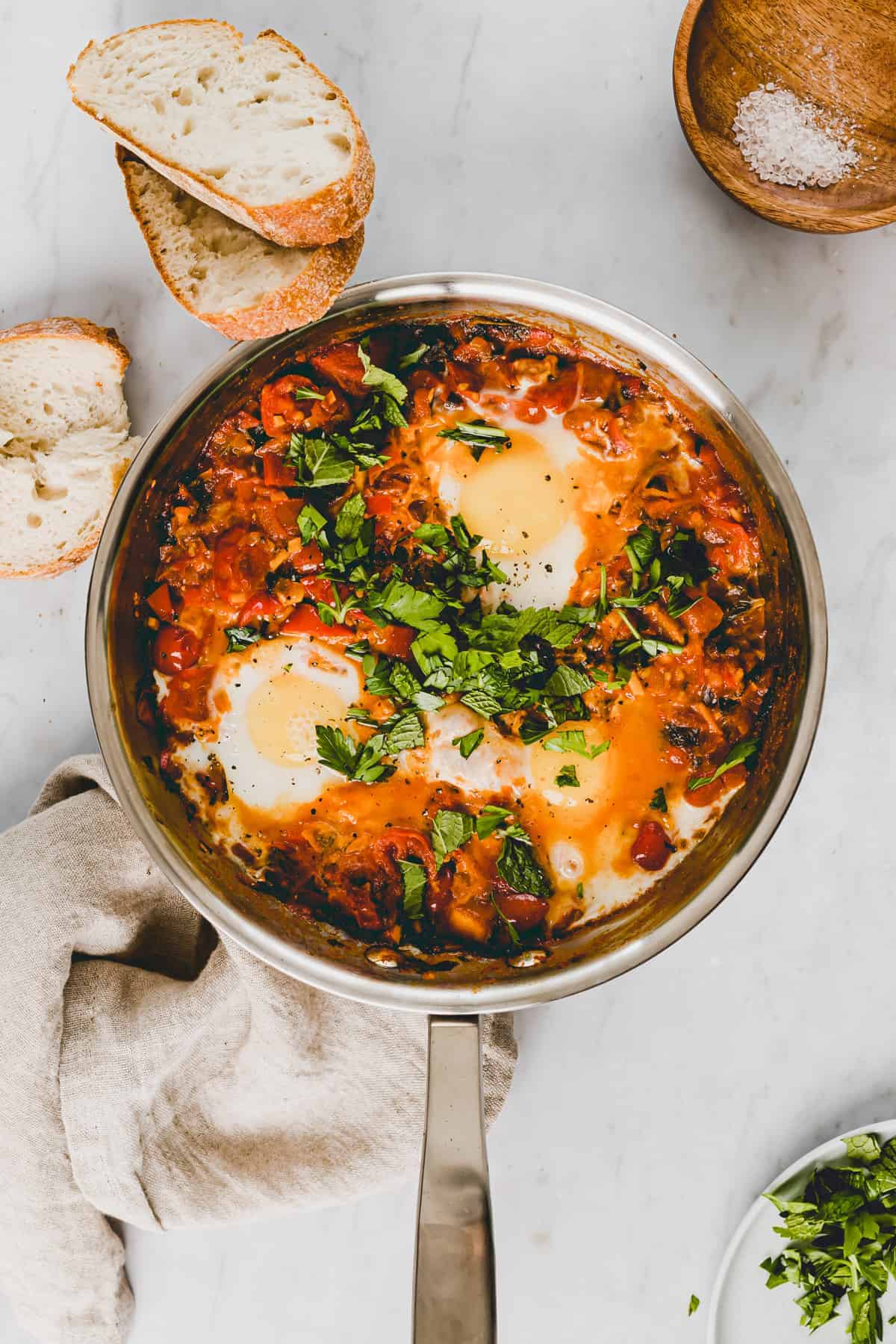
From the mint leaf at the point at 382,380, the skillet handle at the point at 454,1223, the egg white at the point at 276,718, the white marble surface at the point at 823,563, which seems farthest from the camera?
the white marble surface at the point at 823,563

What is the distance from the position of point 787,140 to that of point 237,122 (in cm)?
149

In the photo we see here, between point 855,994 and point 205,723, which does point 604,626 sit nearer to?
point 205,723

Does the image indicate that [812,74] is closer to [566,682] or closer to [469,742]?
[566,682]

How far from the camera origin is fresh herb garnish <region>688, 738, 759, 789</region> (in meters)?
2.65

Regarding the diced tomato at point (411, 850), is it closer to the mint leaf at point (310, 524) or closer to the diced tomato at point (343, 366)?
the mint leaf at point (310, 524)

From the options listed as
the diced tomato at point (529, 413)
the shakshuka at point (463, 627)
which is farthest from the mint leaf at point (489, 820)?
the diced tomato at point (529, 413)

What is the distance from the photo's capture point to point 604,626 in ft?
8.68

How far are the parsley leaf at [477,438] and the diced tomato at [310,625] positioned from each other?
22.9 inches

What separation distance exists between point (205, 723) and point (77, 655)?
1.65 feet

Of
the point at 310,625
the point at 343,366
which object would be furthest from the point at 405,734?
the point at 343,366

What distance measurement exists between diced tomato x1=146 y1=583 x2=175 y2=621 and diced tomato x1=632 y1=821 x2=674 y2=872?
1.42 metres

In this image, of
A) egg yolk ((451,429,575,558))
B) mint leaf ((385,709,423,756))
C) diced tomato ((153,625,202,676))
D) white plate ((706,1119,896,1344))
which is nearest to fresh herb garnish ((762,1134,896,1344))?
white plate ((706,1119,896,1344))

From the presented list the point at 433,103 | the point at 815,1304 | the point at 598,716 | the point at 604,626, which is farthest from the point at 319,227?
the point at 815,1304

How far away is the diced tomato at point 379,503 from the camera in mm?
2650
